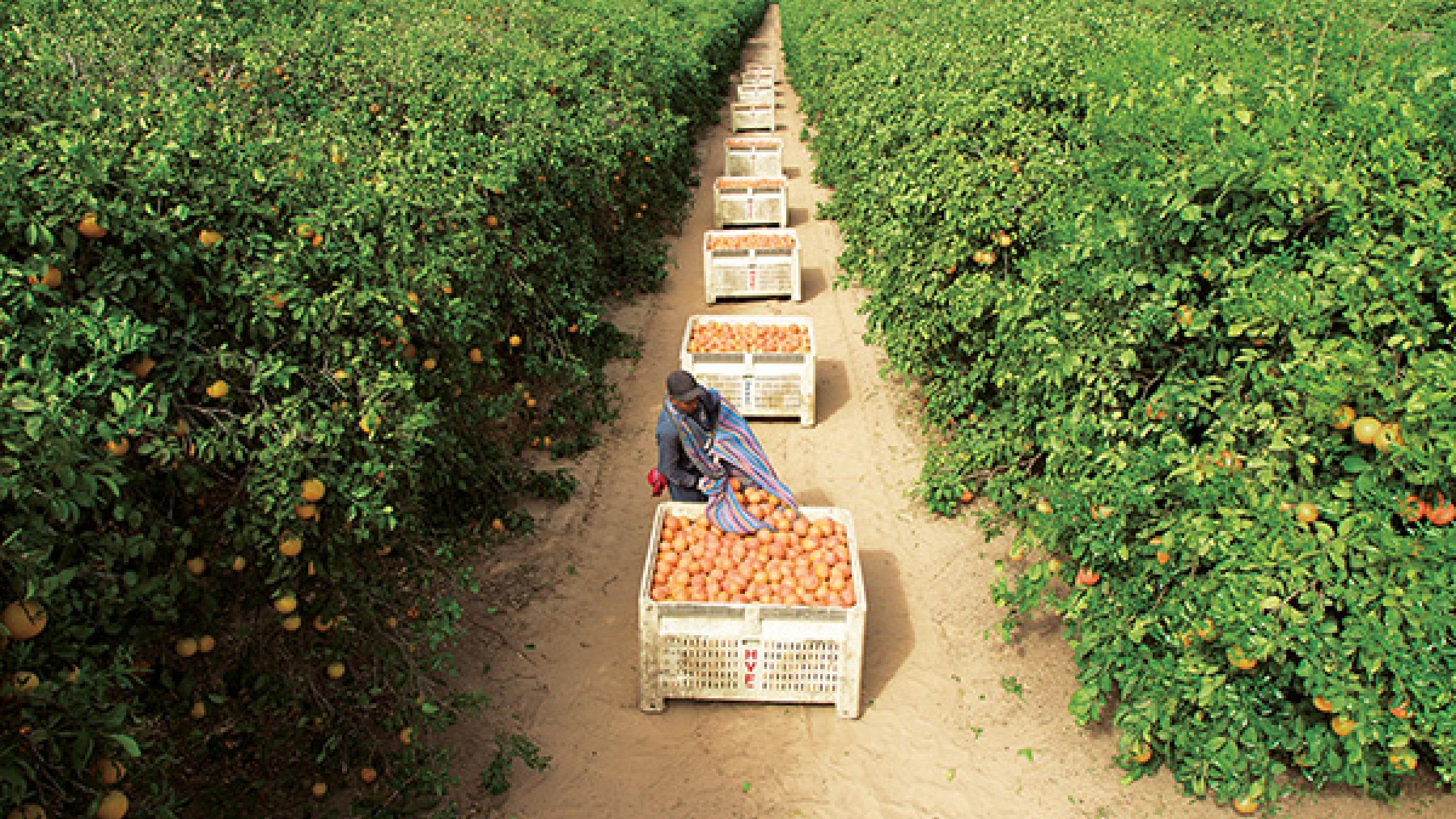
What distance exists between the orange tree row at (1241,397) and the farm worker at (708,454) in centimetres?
166

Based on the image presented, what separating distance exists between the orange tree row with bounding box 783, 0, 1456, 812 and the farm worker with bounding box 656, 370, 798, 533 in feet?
5.45

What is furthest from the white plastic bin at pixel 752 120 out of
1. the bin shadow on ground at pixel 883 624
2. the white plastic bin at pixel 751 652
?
the white plastic bin at pixel 751 652

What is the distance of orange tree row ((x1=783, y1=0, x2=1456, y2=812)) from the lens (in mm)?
3375

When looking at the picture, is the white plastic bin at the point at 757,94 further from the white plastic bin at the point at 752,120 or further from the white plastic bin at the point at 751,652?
the white plastic bin at the point at 751,652

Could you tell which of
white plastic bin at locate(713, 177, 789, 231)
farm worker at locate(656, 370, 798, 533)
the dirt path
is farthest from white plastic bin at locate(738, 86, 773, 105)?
farm worker at locate(656, 370, 798, 533)

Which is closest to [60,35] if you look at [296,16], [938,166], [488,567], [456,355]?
[296,16]

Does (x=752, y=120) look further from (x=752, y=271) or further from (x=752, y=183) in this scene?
(x=752, y=271)

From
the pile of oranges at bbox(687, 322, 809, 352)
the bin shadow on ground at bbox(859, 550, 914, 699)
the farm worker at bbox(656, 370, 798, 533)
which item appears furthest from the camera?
the pile of oranges at bbox(687, 322, 809, 352)

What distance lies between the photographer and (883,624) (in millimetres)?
5824

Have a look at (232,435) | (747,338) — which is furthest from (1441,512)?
(747,338)

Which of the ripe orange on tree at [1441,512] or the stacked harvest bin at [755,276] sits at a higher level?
the ripe orange on tree at [1441,512]

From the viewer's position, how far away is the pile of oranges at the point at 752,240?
412 inches

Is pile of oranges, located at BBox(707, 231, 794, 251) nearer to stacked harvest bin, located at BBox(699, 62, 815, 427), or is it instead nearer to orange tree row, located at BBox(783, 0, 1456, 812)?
stacked harvest bin, located at BBox(699, 62, 815, 427)

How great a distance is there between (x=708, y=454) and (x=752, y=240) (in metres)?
5.66
